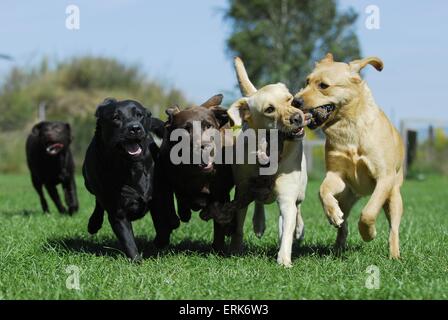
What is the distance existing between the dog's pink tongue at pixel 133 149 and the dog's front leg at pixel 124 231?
51 cm

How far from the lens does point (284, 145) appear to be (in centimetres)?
519

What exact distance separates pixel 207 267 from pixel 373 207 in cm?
136

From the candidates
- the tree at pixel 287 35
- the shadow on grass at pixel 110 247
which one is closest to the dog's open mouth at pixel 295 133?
the shadow on grass at pixel 110 247

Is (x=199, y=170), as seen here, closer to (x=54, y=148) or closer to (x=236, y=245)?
(x=236, y=245)

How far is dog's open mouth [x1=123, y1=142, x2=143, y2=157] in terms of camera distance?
5.02m

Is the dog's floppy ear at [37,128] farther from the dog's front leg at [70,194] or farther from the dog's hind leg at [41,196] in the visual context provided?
the dog's front leg at [70,194]

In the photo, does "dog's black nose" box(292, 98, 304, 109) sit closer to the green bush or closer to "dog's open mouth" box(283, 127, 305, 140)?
"dog's open mouth" box(283, 127, 305, 140)

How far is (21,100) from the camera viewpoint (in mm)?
27125

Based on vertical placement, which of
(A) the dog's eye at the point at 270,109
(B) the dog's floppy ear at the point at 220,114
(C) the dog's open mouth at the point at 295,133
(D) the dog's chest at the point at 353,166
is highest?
(A) the dog's eye at the point at 270,109

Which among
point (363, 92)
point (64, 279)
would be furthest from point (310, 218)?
point (64, 279)

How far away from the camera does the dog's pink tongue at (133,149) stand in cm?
503

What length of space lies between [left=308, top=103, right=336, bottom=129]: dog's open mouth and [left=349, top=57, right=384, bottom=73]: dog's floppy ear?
1.29 ft

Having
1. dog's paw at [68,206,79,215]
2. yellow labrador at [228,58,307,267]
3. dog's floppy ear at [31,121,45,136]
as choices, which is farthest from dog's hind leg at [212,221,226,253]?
dog's floppy ear at [31,121,45,136]
